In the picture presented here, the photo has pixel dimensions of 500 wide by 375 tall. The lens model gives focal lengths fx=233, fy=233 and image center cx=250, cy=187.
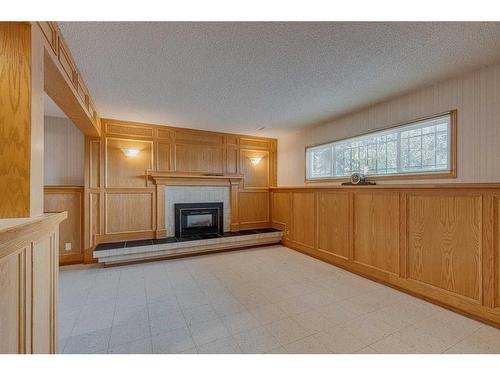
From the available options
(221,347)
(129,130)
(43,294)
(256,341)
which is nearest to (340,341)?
(256,341)

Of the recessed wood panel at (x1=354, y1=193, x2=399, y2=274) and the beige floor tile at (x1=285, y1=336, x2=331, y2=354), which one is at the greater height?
the recessed wood panel at (x1=354, y1=193, x2=399, y2=274)

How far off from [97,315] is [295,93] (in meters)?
3.31

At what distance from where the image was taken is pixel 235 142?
17.2ft

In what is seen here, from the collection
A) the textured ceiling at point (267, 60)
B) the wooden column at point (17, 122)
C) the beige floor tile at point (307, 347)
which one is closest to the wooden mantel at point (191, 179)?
the textured ceiling at point (267, 60)

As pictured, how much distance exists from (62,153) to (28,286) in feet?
12.6

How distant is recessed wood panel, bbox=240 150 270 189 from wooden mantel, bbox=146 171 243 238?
0.90 feet

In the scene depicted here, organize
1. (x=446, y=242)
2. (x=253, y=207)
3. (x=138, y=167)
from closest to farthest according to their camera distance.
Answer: (x=446, y=242), (x=138, y=167), (x=253, y=207)

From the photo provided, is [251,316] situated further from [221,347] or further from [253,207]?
[253,207]

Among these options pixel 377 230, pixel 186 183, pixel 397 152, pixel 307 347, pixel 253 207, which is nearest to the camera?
pixel 307 347

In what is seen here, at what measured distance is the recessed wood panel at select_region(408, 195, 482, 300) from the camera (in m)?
2.24

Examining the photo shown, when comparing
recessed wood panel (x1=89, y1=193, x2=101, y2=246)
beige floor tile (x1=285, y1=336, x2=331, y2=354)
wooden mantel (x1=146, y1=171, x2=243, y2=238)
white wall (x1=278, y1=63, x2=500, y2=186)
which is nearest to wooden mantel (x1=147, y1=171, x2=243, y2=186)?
wooden mantel (x1=146, y1=171, x2=243, y2=238)

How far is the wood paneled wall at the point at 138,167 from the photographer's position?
13.2 ft

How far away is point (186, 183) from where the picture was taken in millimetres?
4656

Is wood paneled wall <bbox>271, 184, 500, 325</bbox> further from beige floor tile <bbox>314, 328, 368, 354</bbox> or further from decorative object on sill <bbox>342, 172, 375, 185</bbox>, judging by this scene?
beige floor tile <bbox>314, 328, 368, 354</bbox>
